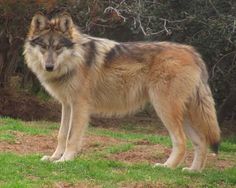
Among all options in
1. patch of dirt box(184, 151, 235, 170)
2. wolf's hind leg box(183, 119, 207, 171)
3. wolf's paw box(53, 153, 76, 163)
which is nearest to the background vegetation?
patch of dirt box(184, 151, 235, 170)

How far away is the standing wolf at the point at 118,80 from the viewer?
816 centimetres

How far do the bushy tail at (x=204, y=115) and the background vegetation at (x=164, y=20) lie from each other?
16.7 ft

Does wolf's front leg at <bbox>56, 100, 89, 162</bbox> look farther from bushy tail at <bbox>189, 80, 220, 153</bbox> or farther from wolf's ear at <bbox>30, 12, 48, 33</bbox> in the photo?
bushy tail at <bbox>189, 80, 220, 153</bbox>

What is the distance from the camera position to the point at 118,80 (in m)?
8.53

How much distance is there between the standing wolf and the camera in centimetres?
816

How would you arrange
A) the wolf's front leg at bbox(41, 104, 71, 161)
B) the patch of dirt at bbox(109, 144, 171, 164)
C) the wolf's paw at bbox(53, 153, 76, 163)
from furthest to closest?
1. the patch of dirt at bbox(109, 144, 171, 164)
2. the wolf's front leg at bbox(41, 104, 71, 161)
3. the wolf's paw at bbox(53, 153, 76, 163)

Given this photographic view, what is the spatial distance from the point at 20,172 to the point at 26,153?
5.76 feet

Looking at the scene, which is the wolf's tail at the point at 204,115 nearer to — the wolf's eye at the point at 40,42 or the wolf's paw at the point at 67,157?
the wolf's paw at the point at 67,157

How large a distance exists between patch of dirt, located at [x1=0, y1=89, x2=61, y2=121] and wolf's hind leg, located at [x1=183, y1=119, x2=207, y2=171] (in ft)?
30.2

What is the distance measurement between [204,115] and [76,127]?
1.94m

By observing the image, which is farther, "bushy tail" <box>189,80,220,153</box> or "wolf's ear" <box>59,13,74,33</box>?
"bushy tail" <box>189,80,220,153</box>

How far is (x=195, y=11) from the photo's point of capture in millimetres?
14711

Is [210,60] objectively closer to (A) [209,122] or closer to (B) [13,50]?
(B) [13,50]

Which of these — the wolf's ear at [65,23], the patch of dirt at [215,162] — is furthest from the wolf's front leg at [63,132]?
the patch of dirt at [215,162]
